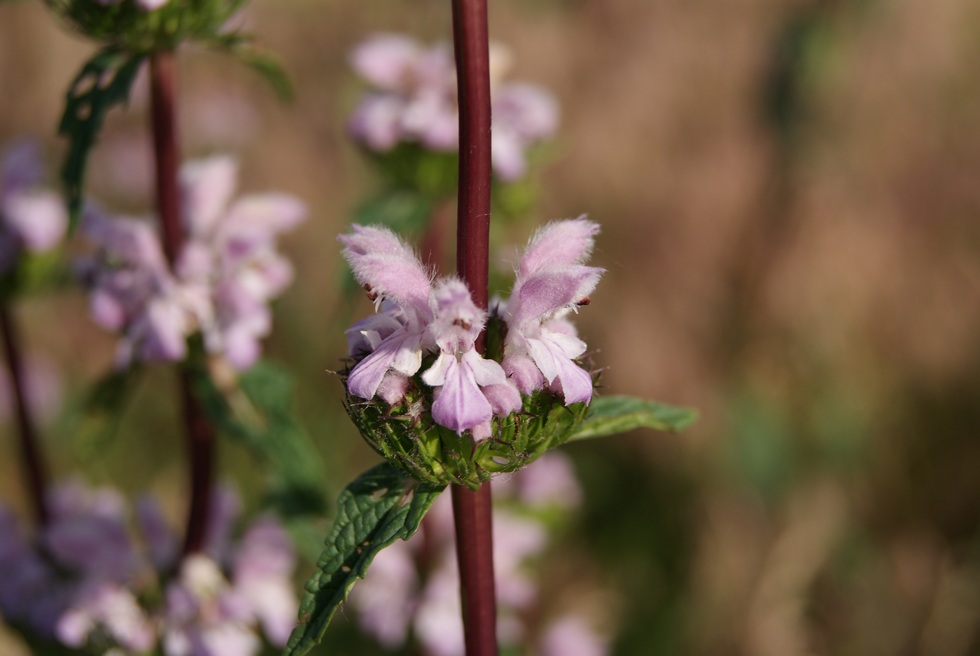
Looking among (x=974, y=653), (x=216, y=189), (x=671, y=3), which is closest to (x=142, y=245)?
(x=216, y=189)

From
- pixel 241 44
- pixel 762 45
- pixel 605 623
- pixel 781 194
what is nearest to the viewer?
pixel 241 44

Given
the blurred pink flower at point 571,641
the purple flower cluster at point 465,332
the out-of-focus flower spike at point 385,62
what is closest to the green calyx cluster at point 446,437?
the purple flower cluster at point 465,332

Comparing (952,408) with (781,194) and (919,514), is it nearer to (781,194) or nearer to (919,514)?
(919,514)

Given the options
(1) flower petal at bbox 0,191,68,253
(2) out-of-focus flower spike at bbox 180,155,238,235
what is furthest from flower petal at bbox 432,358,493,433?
(1) flower petal at bbox 0,191,68,253

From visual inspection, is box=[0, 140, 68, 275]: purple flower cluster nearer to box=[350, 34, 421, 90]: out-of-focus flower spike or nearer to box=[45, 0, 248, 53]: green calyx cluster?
box=[45, 0, 248, 53]: green calyx cluster

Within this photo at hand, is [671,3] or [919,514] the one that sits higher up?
[671,3]

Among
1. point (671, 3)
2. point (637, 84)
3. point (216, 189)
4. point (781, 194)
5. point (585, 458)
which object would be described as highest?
point (671, 3)

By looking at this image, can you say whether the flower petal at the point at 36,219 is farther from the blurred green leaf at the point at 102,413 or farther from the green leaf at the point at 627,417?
the green leaf at the point at 627,417
